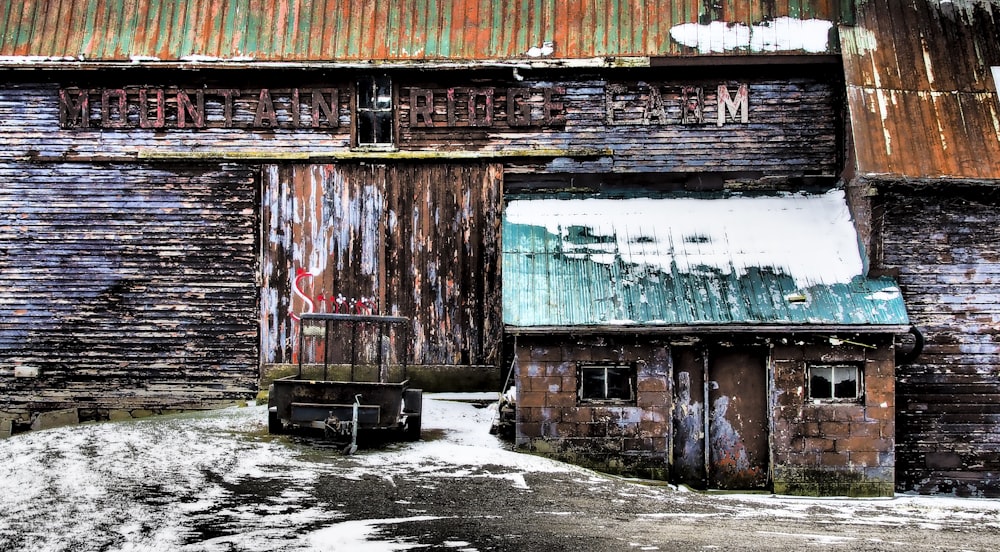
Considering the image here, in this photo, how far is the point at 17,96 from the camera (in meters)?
15.7

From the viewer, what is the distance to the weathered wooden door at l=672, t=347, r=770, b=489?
1332 centimetres

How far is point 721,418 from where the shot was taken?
1341 centimetres

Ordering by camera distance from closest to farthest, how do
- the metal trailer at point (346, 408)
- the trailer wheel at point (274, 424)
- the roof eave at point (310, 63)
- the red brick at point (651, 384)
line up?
1. the metal trailer at point (346, 408)
2. the trailer wheel at point (274, 424)
3. the red brick at point (651, 384)
4. the roof eave at point (310, 63)

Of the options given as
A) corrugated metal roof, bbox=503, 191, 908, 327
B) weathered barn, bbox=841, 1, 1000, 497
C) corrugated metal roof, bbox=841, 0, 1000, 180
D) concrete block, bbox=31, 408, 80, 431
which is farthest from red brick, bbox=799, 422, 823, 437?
concrete block, bbox=31, 408, 80, 431

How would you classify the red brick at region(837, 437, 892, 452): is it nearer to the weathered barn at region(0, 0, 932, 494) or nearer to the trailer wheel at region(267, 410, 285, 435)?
the weathered barn at region(0, 0, 932, 494)

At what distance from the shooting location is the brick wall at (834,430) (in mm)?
12945

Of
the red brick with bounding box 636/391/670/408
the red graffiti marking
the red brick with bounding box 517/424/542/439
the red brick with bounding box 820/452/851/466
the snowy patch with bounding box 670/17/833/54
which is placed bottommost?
the red brick with bounding box 820/452/851/466

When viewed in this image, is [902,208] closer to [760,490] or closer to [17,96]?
[760,490]

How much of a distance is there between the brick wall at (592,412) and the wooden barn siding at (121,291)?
536cm

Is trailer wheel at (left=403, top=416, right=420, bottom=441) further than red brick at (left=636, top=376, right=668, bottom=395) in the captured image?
No

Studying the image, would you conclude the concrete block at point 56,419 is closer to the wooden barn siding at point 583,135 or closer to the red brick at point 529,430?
the wooden barn siding at point 583,135

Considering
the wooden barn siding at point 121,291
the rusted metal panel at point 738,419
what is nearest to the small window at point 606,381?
the rusted metal panel at point 738,419

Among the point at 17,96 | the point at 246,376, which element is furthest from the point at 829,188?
the point at 17,96

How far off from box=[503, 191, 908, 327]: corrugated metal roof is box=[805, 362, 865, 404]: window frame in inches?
28.5
